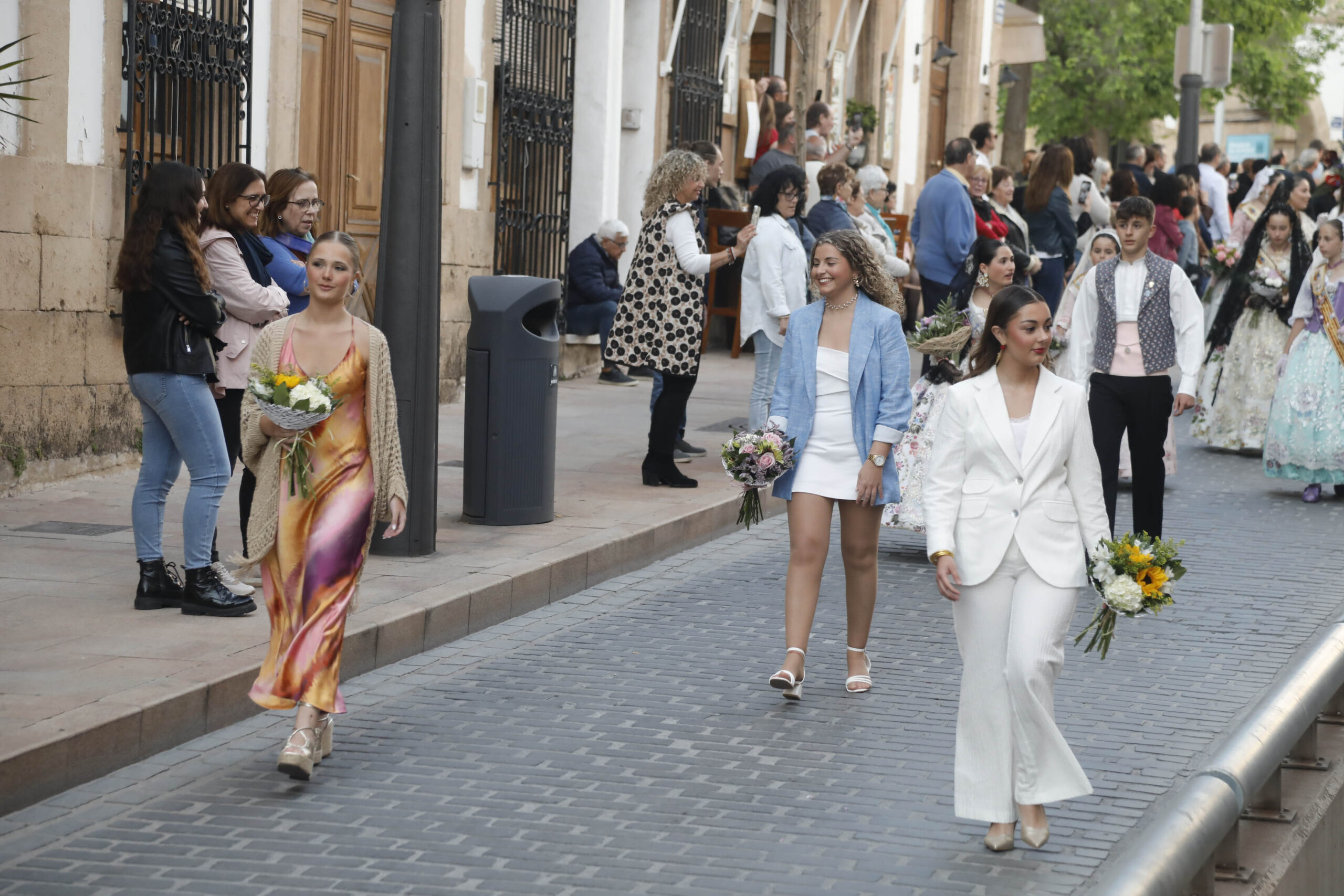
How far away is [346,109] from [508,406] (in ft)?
17.5

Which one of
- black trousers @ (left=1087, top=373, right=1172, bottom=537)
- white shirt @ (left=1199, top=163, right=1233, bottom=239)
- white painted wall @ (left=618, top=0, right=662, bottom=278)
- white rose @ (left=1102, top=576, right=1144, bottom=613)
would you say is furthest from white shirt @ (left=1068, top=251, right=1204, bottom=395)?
white shirt @ (left=1199, top=163, right=1233, bottom=239)

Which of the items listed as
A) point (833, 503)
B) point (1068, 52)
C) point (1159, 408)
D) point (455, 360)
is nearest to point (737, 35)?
point (455, 360)

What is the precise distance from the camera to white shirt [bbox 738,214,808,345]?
11.0 m

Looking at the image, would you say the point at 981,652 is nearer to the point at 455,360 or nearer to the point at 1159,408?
the point at 1159,408

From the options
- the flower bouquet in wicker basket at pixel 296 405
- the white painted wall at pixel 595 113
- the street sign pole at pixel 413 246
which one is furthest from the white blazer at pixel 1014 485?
the white painted wall at pixel 595 113

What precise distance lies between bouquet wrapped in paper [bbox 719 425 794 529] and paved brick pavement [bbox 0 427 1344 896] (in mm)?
776

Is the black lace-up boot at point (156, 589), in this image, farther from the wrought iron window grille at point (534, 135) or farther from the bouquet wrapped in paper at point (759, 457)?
the wrought iron window grille at point (534, 135)

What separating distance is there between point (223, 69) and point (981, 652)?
7.91m

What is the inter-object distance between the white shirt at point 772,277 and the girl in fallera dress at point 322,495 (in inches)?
215

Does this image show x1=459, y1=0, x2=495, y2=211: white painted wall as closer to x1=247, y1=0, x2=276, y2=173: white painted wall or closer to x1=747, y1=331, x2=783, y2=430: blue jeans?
x1=247, y1=0, x2=276, y2=173: white painted wall

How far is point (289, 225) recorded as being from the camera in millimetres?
7629

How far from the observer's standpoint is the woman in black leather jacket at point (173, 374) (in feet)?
22.4

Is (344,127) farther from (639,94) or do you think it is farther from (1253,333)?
(1253,333)

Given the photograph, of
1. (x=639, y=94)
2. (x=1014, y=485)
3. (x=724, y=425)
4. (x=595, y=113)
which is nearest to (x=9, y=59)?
(x=724, y=425)
